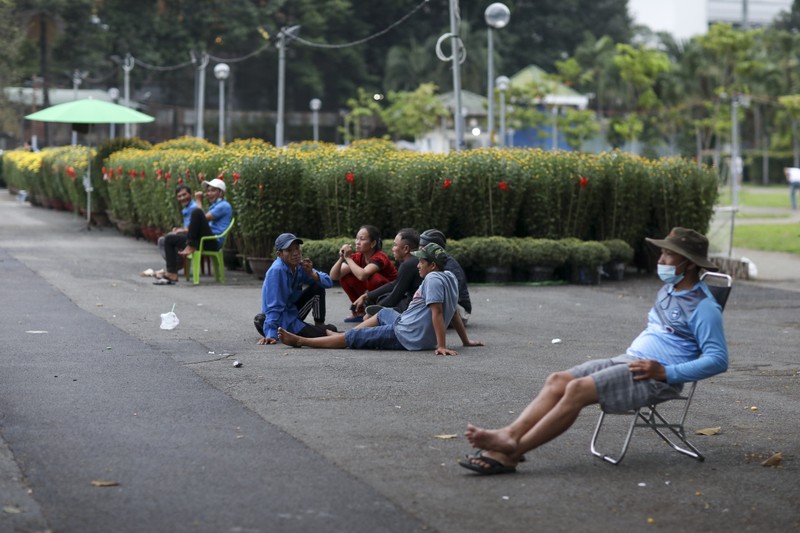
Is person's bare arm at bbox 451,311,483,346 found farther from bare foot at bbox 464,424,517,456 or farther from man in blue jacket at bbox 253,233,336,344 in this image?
bare foot at bbox 464,424,517,456

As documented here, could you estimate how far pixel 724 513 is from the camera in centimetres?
628

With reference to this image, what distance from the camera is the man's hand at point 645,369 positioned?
6.96m

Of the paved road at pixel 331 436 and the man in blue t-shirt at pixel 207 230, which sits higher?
the man in blue t-shirt at pixel 207 230

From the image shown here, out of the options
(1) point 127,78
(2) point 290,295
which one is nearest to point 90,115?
(2) point 290,295

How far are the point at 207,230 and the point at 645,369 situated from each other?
36.9 ft

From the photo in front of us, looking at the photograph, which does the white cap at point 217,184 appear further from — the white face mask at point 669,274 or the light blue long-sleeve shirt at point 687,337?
the white face mask at point 669,274

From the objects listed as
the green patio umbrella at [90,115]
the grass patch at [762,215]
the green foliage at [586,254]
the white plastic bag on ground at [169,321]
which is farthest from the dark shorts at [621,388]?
the grass patch at [762,215]

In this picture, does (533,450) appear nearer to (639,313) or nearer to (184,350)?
(184,350)

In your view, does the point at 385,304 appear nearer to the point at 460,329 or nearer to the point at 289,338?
the point at 460,329

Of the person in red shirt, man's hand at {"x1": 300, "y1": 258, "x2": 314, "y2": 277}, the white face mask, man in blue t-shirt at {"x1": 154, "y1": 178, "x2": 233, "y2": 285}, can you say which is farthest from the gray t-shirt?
man in blue t-shirt at {"x1": 154, "y1": 178, "x2": 233, "y2": 285}

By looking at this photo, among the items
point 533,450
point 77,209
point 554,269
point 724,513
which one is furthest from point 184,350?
point 77,209

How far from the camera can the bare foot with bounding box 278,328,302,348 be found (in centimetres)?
1155

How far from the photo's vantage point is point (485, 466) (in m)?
6.79

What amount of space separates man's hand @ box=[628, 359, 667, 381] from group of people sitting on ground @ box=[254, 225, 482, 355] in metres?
4.02
